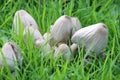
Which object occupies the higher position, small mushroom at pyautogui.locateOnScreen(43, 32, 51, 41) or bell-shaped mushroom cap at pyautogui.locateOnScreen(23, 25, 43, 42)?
bell-shaped mushroom cap at pyautogui.locateOnScreen(23, 25, 43, 42)

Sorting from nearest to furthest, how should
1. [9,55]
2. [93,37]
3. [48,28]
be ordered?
[9,55] → [93,37] → [48,28]

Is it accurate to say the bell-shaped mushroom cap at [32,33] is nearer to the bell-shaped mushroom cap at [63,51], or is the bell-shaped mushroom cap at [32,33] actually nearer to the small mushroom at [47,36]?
the small mushroom at [47,36]

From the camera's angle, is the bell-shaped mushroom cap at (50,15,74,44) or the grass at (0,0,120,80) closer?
the grass at (0,0,120,80)

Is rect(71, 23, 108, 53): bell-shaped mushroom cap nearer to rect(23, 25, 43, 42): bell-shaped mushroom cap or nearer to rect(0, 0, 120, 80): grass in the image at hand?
rect(0, 0, 120, 80): grass

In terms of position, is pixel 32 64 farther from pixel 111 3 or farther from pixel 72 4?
pixel 111 3

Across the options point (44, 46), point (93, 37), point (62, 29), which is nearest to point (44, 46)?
point (44, 46)

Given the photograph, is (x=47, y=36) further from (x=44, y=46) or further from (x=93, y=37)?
(x=93, y=37)

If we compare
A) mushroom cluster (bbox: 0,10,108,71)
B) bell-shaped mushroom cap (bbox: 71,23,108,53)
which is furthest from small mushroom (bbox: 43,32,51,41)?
bell-shaped mushroom cap (bbox: 71,23,108,53)
